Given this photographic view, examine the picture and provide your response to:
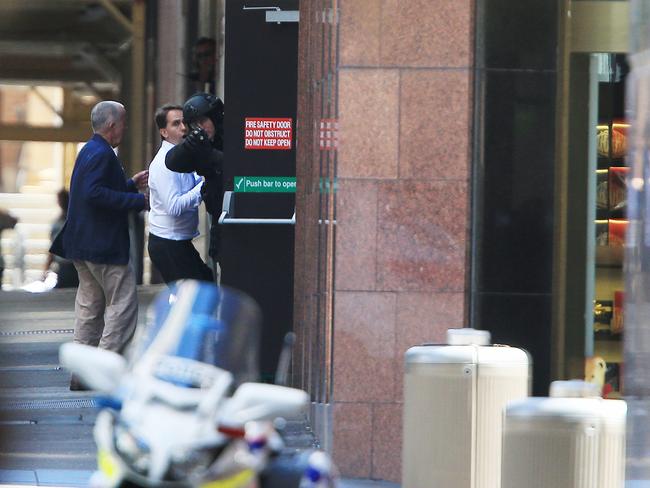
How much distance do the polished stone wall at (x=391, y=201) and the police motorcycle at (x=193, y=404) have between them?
4141mm

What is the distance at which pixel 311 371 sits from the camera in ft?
31.1

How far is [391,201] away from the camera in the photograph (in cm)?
869

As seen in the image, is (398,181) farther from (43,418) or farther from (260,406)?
(260,406)

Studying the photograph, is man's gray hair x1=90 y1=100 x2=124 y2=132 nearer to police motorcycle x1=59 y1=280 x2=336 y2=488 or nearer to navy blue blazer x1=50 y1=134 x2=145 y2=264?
navy blue blazer x1=50 y1=134 x2=145 y2=264

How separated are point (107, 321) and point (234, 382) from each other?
587 centimetres

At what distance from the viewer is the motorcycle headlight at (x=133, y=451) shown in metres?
4.04

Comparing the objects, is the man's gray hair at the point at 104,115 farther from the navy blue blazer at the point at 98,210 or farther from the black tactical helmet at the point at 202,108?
the black tactical helmet at the point at 202,108

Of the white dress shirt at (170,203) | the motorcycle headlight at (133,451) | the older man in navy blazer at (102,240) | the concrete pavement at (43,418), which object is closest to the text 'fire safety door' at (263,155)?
the white dress shirt at (170,203)

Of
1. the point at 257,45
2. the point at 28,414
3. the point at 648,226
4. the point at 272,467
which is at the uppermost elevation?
the point at 257,45

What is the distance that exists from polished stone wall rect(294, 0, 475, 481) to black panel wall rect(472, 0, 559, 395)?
0.14 metres

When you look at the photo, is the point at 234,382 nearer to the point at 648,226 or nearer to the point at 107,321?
the point at 648,226

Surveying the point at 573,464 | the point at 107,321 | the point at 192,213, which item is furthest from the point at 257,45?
the point at 573,464

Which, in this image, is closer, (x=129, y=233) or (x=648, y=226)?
(x=648, y=226)

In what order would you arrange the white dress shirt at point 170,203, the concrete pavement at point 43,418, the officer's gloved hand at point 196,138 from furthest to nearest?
the white dress shirt at point 170,203 → the officer's gloved hand at point 196,138 → the concrete pavement at point 43,418
